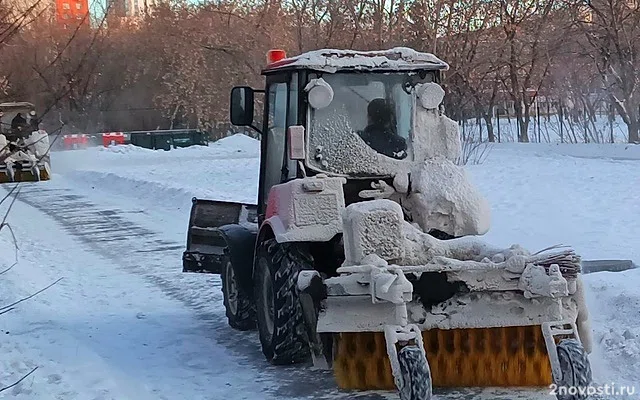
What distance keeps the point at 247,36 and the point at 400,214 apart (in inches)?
893

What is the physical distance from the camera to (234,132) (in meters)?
44.9

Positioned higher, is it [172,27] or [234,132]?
[172,27]

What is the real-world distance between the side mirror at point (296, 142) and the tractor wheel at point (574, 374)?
234cm

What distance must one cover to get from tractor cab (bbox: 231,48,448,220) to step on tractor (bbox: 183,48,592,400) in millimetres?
10

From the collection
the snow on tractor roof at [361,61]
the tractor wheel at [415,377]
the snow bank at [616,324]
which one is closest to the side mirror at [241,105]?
the snow on tractor roof at [361,61]

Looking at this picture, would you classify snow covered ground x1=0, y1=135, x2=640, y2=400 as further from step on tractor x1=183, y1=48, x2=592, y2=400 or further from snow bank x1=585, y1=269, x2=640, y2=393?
step on tractor x1=183, y1=48, x2=592, y2=400

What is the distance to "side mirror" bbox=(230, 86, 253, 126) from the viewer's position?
22.5 ft

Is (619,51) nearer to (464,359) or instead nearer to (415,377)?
(464,359)

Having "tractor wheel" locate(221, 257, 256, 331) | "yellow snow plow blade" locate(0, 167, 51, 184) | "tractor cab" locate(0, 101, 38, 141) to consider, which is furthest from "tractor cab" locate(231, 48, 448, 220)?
"yellow snow plow blade" locate(0, 167, 51, 184)

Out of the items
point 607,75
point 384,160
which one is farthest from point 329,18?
point 384,160

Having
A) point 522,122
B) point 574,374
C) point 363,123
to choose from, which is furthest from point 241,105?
point 522,122

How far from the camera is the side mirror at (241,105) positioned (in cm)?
685

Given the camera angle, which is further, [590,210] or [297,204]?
[590,210]

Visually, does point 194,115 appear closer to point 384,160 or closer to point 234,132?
point 234,132
